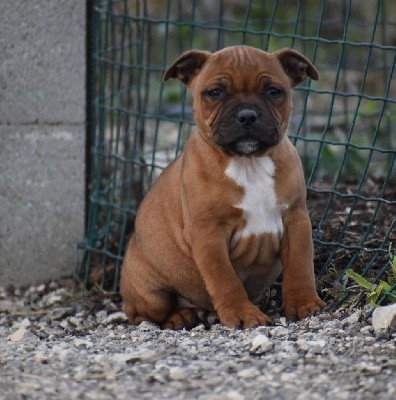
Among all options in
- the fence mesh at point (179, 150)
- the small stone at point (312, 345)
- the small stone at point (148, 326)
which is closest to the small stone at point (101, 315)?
the fence mesh at point (179, 150)

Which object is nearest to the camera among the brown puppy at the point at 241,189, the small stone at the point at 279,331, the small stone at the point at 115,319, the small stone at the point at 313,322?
the small stone at the point at 279,331

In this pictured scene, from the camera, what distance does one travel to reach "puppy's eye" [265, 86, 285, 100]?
5.52 m

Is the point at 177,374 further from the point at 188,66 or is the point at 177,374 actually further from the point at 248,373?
the point at 188,66

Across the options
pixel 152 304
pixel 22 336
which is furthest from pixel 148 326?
pixel 22 336

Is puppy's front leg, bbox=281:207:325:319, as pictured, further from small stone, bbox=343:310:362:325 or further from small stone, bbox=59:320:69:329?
small stone, bbox=59:320:69:329

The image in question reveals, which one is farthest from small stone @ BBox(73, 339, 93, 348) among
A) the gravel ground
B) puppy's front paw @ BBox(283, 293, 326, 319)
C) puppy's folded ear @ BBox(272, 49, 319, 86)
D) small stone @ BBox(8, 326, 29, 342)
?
puppy's folded ear @ BBox(272, 49, 319, 86)

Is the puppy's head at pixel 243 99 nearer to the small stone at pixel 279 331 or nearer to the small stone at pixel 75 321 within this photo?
the small stone at pixel 279 331

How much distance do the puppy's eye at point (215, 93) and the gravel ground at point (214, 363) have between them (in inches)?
46.2

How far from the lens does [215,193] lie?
5570mm

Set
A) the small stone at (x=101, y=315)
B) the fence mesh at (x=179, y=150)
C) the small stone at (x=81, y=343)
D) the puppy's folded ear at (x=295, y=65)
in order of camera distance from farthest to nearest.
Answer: the small stone at (x=101, y=315) → the fence mesh at (x=179, y=150) → the puppy's folded ear at (x=295, y=65) → the small stone at (x=81, y=343)

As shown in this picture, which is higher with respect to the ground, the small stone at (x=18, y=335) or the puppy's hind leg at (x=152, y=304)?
the puppy's hind leg at (x=152, y=304)

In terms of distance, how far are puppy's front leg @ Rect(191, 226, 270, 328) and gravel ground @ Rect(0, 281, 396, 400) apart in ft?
0.45

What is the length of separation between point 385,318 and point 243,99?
131 cm

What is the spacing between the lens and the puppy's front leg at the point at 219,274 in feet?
18.1
